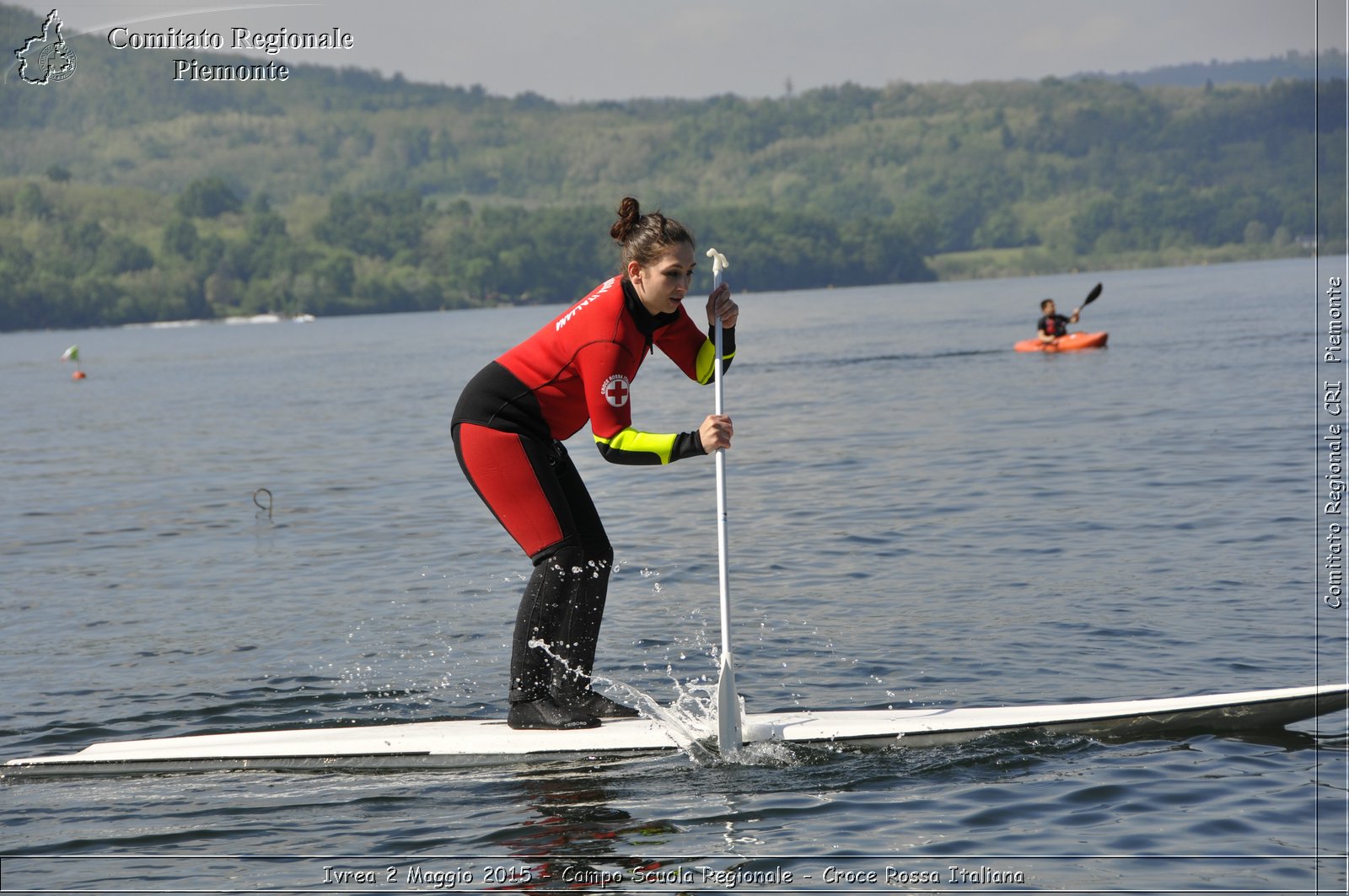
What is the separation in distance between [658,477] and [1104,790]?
15306 mm

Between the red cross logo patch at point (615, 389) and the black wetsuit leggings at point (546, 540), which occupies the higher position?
the red cross logo patch at point (615, 389)

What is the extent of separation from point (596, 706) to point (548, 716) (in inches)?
11.3

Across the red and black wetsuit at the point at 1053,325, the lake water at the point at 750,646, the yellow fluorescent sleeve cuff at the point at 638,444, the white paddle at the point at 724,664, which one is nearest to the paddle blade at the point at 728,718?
the white paddle at the point at 724,664

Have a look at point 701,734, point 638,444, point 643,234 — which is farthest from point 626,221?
point 701,734

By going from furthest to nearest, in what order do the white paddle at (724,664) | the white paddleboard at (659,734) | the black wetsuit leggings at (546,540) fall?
the white paddleboard at (659,734) < the white paddle at (724,664) < the black wetsuit leggings at (546,540)

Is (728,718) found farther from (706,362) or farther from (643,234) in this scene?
(643,234)

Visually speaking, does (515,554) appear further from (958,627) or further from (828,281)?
(828,281)

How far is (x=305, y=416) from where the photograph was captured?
37.0 m

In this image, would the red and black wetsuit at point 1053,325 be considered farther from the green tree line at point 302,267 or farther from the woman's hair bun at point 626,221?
the green tree line at point 302,267

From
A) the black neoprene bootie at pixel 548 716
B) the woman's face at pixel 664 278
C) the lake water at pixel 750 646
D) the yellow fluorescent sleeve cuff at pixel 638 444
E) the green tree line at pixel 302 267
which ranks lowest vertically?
the lake water at pixel 750 646

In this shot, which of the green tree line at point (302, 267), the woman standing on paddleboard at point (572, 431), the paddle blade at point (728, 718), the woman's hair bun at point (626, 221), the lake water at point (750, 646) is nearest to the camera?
the lake water at point (750, 646)

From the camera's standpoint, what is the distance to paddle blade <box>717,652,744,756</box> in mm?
7500

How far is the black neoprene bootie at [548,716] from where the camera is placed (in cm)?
773

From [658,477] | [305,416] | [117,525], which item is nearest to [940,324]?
[305,416]
